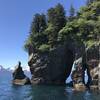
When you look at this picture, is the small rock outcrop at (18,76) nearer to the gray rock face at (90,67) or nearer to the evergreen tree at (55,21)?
the evergreen tree at (55,21)

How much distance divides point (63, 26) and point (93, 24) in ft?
63.8

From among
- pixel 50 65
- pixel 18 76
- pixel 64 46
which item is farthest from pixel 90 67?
pixel 18 76

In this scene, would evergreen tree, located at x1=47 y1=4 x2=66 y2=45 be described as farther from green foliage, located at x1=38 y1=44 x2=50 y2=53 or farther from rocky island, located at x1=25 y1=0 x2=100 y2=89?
green foliage, located at x1=38 y1=44 x2=50 y2=53

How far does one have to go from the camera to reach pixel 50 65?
109125 millimetres

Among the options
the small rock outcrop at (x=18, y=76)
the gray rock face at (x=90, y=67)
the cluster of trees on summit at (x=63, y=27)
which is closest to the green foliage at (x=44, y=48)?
the cluster of trees on summit at (x=63, y=27)

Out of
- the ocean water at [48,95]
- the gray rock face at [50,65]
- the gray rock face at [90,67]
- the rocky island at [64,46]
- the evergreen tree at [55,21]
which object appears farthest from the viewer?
the evergreen tree at [55,21]

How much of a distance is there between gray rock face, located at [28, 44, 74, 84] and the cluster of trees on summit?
2668 millimetres

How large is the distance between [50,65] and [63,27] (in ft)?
48.7

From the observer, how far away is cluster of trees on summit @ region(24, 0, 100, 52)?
96.2 meters

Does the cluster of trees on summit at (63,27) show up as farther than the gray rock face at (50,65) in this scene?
No

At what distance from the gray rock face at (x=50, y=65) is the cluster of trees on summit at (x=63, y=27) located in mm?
2668

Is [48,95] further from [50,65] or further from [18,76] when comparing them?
[18,76]

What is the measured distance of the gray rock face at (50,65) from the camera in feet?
355

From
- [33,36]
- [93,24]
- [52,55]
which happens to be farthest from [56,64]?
[93,24]
